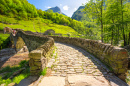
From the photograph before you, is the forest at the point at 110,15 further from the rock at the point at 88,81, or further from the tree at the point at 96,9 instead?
the rock at the point at 88,81

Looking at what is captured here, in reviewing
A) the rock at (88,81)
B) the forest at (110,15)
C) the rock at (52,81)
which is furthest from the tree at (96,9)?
the rock at (52,81)

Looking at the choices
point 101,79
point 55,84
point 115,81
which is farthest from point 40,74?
point 115,81

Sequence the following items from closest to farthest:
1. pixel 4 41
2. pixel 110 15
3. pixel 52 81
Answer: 1. pixel 52 81
2. pixel 110 15
3. pixel 4 41

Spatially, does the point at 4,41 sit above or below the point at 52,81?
above

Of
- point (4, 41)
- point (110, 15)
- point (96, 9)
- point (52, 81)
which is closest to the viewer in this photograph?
point (52, 81)

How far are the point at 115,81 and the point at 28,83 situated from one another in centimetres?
292

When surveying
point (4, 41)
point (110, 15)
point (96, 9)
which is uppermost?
point (96, 9)

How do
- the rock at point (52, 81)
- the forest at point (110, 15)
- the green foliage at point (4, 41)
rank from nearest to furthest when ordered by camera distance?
the rock at point (52, 81), the forest at point (110, 15), the green foliage at point (4, 41)

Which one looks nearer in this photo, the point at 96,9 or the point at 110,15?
the point at 110,15

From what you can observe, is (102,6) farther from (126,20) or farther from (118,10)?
(126,20)

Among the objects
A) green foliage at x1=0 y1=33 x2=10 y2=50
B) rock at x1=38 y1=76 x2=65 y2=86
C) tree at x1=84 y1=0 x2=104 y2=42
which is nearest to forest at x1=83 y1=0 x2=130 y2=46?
tree at x1=84 y1=0 x2=104 y2=42

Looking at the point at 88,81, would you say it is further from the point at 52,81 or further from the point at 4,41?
the point at 4,41

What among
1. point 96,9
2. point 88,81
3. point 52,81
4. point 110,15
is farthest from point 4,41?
Answer: point 88,81

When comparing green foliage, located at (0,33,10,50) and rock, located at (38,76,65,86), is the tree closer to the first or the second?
rock, located at (38,76,65,86)
